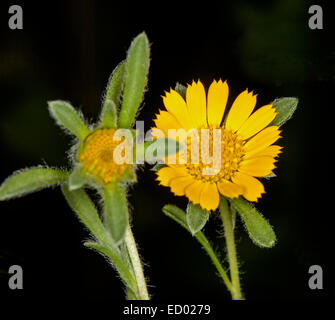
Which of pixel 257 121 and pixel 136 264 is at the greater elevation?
pixel 257 121

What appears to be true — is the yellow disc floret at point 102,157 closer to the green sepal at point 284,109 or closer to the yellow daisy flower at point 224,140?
the yellow daisy flower at point 224,140

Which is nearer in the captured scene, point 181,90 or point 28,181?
point 28,181

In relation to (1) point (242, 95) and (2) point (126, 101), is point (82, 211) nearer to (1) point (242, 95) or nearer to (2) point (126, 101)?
(2) point (126, 101)

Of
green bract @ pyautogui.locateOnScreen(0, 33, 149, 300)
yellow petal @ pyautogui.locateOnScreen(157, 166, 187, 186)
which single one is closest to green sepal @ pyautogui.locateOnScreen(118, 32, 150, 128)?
green bract @ pyautogui.locateOnScreen(0, 33, 149, 300)

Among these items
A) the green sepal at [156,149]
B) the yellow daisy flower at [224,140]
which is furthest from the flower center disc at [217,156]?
the green sepal at [156,149]

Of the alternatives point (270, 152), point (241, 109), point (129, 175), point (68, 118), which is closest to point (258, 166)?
point (270, 152)

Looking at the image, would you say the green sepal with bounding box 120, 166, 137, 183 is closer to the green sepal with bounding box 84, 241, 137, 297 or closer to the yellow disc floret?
the yellow disc floret

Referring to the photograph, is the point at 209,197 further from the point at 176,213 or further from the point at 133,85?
the point at 133,85
